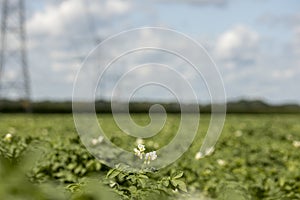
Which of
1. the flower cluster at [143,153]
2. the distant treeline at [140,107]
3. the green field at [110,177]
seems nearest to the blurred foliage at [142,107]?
the distant treeline at [140,107]

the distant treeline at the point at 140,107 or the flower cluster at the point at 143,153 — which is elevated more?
the distant treeline at the point at 140,107

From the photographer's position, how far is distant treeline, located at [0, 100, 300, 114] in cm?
4700

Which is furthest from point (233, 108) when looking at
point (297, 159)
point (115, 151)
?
point (115, 151)

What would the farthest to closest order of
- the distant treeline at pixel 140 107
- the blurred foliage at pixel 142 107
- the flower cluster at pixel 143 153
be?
the blurred foliage at pixel 142 107
the distant treeline at pixel 140 107
the flower cluster at pixel 143 153

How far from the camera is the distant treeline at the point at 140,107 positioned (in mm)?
47000

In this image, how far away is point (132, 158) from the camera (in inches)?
175

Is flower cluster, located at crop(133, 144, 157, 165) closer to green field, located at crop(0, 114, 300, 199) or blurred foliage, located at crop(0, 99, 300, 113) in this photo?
green field, located at crop(0, 114, 300, 199)

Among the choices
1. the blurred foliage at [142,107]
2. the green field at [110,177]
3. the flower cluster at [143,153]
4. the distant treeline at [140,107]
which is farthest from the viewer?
the blurred foliage at [142,107]

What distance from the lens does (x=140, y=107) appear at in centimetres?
5459

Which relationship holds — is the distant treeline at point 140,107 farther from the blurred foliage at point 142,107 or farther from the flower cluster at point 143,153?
the flower cluster at point 143,153

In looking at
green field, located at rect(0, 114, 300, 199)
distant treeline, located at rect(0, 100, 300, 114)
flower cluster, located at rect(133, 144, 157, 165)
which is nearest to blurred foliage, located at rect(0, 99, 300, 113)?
distant treeline, located at rect(0, 100, 300, 114)

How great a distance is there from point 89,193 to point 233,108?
57732 millimetres

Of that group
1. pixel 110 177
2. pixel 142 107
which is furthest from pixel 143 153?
pixel 142 107

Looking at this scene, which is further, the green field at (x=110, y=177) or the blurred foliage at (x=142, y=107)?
the blurred foliage at (x=142, y=107)
